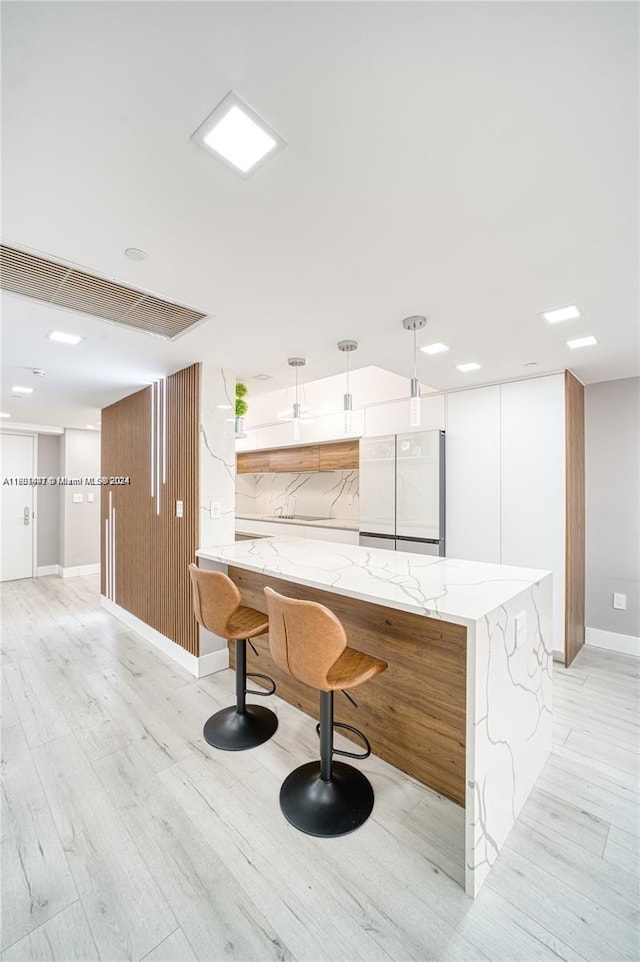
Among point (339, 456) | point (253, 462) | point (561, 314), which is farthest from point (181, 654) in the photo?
point (561, 314)

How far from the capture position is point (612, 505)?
356 cm

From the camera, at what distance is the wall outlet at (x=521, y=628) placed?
1.69 metres

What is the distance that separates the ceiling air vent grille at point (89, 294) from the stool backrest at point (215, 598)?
1.42m

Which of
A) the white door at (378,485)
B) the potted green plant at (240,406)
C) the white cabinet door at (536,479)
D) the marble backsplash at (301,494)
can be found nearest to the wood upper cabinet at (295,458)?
the marble backsplash at (301,494)

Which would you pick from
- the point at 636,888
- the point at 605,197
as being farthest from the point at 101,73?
the point at 636,888

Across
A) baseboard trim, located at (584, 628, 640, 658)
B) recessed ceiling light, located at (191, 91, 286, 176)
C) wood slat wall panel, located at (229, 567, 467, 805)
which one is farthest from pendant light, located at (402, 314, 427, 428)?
baseboard trim, located at (584, 628, 640, 658)

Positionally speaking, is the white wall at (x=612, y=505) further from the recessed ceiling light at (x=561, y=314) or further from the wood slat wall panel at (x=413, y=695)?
the wood slat wall panel at (x=413, y=695)

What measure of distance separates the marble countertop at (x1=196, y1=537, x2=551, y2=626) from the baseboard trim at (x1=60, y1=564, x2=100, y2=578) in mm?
4589

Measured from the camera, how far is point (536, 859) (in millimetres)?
1541

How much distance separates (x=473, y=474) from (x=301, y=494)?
9.01ft

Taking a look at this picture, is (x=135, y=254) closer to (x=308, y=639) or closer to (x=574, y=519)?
(x=308, y=639)

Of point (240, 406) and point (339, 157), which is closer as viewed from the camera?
point (339, 157)

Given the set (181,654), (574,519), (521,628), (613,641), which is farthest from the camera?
(613,641)

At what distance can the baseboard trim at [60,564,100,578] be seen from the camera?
6227mm
